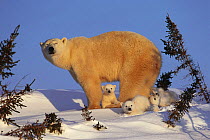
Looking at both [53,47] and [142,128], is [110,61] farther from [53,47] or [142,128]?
[142,128]

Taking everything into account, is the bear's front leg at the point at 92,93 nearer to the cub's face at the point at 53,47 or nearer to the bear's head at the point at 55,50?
the bear's head at the point at 55,50

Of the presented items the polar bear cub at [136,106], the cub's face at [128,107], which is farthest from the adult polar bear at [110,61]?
the cub's face at [128,107]

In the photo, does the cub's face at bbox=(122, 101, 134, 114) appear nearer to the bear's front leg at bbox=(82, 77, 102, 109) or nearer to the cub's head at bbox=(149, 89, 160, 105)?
the cub's head at bbox=(149, 89, 160, 105)

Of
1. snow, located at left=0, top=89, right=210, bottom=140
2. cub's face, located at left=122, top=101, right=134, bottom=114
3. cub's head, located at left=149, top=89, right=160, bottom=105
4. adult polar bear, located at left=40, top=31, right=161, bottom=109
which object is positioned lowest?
snow, located at left=0, top=89, right=210, bottom=140

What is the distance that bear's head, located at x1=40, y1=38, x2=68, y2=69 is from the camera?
984cm

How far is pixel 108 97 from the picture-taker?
9.85 m

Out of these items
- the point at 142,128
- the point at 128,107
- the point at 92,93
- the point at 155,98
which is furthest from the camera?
the point at 92,93

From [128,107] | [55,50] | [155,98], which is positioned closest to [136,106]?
[128,107]

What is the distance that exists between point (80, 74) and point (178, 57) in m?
2.89

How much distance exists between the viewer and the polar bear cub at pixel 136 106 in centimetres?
812

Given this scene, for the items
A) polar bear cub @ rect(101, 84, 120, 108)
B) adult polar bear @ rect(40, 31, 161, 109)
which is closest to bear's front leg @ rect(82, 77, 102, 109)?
adult polar bear @ rect(40, 31, 161, 109)

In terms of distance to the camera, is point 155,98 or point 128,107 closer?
point 128,107

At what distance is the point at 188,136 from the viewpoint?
5504 millimetres

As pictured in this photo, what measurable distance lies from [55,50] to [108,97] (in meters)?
2.00
